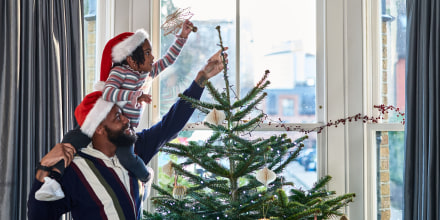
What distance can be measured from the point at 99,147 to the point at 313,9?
4.65ft

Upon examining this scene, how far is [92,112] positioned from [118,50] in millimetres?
247

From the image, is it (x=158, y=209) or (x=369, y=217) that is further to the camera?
(x=369, y=217)

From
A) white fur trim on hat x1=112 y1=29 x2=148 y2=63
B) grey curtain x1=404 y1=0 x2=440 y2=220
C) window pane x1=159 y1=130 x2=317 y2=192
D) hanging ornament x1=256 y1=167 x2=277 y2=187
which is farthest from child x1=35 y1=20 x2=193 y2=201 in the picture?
grey curtain x1=404 y1=0 x2=440 y2=220

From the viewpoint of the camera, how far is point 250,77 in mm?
2531

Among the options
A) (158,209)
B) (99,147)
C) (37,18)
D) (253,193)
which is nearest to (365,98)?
(253,193)

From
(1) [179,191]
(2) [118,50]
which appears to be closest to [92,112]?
(2) [118,50]

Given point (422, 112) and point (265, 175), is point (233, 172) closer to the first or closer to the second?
point (265, 175)

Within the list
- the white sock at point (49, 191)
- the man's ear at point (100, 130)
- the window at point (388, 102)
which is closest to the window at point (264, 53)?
the window at point (388, 102)

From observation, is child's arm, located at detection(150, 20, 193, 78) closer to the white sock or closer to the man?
the man

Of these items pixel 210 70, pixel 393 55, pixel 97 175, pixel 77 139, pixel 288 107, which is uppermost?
pixel 393 55

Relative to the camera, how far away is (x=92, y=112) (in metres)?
1.67

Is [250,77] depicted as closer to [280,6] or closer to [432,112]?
[280,6]

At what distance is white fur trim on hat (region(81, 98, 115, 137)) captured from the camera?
1671mm

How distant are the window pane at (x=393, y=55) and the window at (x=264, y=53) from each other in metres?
0.36
